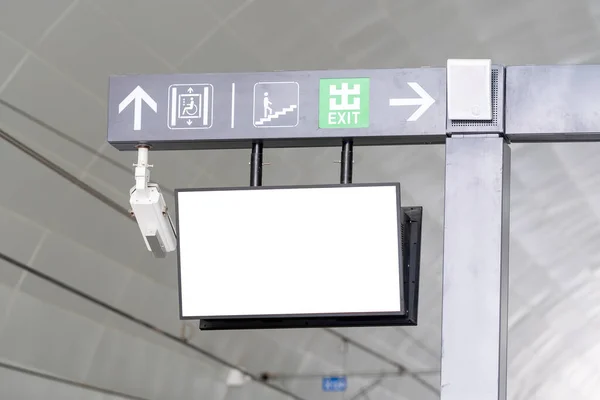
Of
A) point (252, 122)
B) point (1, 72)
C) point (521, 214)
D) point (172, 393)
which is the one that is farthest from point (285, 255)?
point (521, 214)

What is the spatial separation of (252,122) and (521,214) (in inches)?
620

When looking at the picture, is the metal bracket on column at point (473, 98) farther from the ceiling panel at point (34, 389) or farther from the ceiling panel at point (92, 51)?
the ceiling panel at point (34, 389)

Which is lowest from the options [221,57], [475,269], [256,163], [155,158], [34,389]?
[34,389]

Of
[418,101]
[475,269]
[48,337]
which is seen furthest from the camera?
[48,337]

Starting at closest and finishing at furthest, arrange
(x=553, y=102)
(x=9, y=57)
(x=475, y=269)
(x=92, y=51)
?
(x=475, y=269) → (x=553, y=102) → (x=9, y=57) → (x=92, y=51)

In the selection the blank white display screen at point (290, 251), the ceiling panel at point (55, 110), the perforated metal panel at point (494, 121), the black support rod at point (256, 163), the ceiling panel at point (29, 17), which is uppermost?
the ceiling panel at point (29, 17)

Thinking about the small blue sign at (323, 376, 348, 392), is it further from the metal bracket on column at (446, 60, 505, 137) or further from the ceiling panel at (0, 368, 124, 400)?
the metal bracket on column at (446, 60, 505, 137)

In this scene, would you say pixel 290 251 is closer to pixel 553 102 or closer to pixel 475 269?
pixel 475 269

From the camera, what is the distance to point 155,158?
1552 cm

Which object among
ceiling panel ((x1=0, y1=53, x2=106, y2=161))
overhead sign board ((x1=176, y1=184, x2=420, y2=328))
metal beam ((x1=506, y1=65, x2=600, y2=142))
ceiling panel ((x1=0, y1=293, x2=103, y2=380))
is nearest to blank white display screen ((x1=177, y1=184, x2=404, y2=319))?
overhead sign board ((x1=176, y1=184, x2=420, y2=328))

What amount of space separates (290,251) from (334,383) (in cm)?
1744

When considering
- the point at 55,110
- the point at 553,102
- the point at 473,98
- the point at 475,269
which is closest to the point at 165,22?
the point at 55,110

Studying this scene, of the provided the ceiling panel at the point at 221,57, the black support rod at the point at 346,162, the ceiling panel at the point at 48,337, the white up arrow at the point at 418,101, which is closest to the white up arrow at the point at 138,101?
the black support rod at the point at 346,162

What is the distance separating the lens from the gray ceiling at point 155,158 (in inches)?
520
